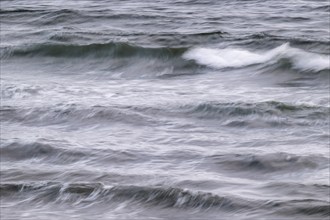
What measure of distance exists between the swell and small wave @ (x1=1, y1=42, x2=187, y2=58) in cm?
383

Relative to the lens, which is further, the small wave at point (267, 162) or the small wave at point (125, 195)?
the small wave at point (267, 162)

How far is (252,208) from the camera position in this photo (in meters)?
7.52

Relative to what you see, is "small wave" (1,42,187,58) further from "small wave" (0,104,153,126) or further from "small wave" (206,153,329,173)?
"small wave" (206,153,329,173)

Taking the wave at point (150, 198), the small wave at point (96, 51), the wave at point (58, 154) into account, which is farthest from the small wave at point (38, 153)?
the small wave at point (96, 51)

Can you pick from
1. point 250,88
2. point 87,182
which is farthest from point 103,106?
point 87,182

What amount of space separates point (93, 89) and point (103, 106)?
1221mm

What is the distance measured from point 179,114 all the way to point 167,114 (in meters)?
0.13

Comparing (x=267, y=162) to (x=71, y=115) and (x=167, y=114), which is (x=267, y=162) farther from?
(x=71, y=115)

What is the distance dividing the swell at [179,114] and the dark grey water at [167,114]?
0.02 meters

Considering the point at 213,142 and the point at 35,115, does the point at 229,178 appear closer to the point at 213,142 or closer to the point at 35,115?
the point at 213,142

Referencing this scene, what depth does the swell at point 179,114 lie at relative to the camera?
10.3 m

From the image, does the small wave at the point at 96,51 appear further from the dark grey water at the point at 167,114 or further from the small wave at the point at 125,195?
the small wave at the point at 125,195

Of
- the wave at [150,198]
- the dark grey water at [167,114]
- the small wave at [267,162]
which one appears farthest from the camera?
the small wave at [267,162]

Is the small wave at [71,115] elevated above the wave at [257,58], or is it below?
above
